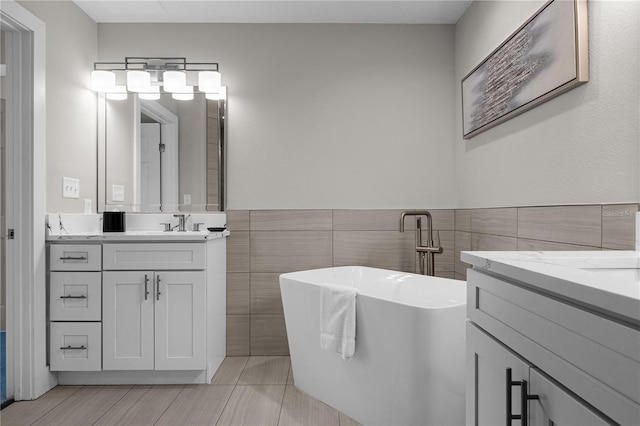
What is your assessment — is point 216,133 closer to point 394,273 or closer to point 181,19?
point 181,19

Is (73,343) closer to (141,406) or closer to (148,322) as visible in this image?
(148,322)

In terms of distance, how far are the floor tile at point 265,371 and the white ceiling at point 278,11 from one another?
242cm

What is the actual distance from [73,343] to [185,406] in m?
0.78

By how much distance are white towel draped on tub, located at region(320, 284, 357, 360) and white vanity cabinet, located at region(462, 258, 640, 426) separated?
2.98ft

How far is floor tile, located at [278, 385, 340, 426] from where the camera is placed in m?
2.08

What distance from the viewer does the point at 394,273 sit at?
2832 millimetres

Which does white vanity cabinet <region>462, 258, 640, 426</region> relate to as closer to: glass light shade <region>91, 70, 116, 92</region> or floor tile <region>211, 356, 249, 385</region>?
floor tile <region>211, 356, 249, 385</region>

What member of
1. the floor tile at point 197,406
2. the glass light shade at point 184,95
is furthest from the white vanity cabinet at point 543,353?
the glass light shade at point 184,95

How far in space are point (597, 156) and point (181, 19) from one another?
2.75m

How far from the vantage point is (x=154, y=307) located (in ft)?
8.13

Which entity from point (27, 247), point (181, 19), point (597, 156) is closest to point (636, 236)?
point (597, 156)

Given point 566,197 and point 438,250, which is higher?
point 566,197

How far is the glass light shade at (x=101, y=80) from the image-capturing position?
9.91 ft

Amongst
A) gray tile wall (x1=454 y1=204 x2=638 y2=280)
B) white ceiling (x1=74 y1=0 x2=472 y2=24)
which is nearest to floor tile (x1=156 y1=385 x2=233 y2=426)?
gray tile wall (x1=454 y1=204 x2=638 y2=280)
